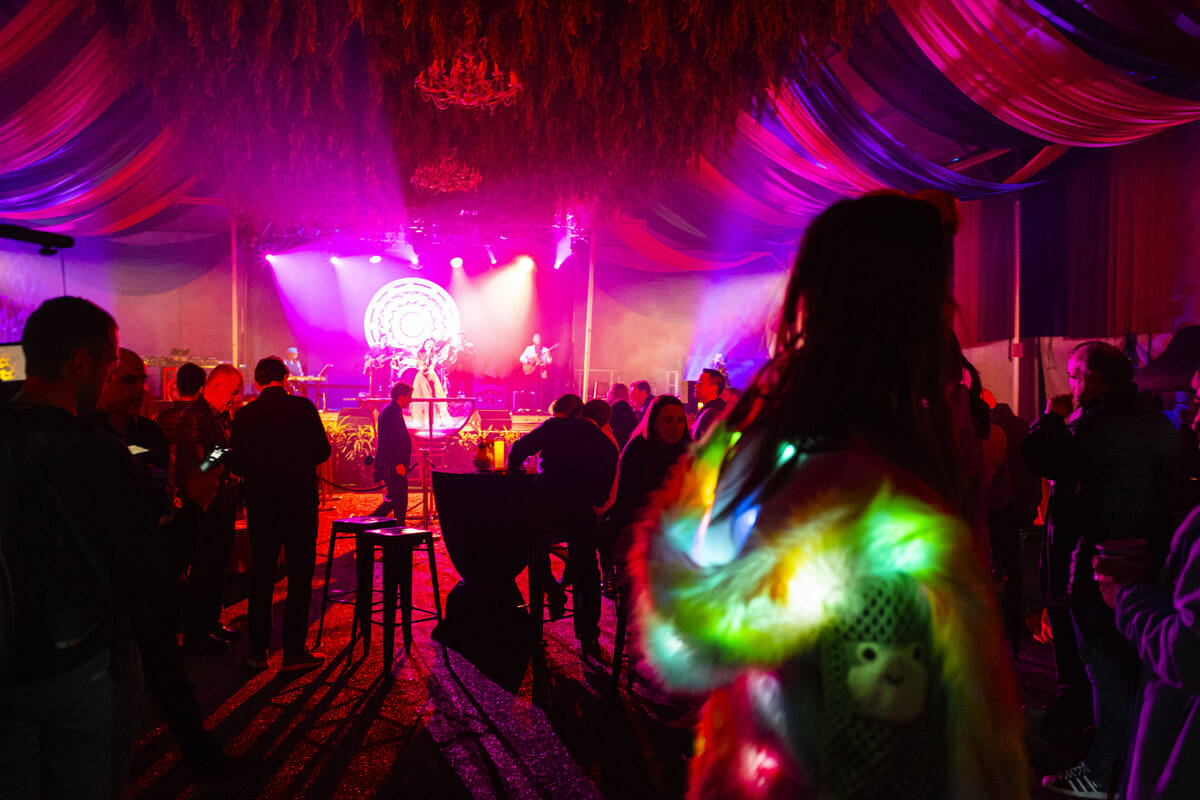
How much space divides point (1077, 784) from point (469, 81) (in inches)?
265

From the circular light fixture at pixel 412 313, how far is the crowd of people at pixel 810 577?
44.9 feet

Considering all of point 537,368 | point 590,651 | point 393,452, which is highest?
point 537,368

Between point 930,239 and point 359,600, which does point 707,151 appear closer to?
point 359,600

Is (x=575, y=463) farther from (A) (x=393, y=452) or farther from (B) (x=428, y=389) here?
(B) (x=428, y=389)

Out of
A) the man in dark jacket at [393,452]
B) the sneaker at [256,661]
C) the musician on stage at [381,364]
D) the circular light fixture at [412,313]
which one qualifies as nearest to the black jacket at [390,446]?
the man in dark jacket at [393,452]

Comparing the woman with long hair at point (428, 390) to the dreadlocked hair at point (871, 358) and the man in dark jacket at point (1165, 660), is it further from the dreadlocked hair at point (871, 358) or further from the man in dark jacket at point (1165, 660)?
the dreadlocked hair at point (871, 358)

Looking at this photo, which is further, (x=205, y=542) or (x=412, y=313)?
(x=412, y=313)

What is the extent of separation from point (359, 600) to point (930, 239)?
152 inches

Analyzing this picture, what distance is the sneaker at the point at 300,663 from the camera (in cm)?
371

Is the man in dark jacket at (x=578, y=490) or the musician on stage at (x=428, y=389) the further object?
the musician on stage at (x=428, y=389)

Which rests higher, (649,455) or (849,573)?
(849,573)

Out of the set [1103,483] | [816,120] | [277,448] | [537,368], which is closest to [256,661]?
[277,448]

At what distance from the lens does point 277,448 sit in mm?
3643

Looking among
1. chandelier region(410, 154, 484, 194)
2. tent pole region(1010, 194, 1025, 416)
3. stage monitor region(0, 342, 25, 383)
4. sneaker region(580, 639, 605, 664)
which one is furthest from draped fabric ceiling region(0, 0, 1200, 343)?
stage monitor region(0, 342, 25, 383)
